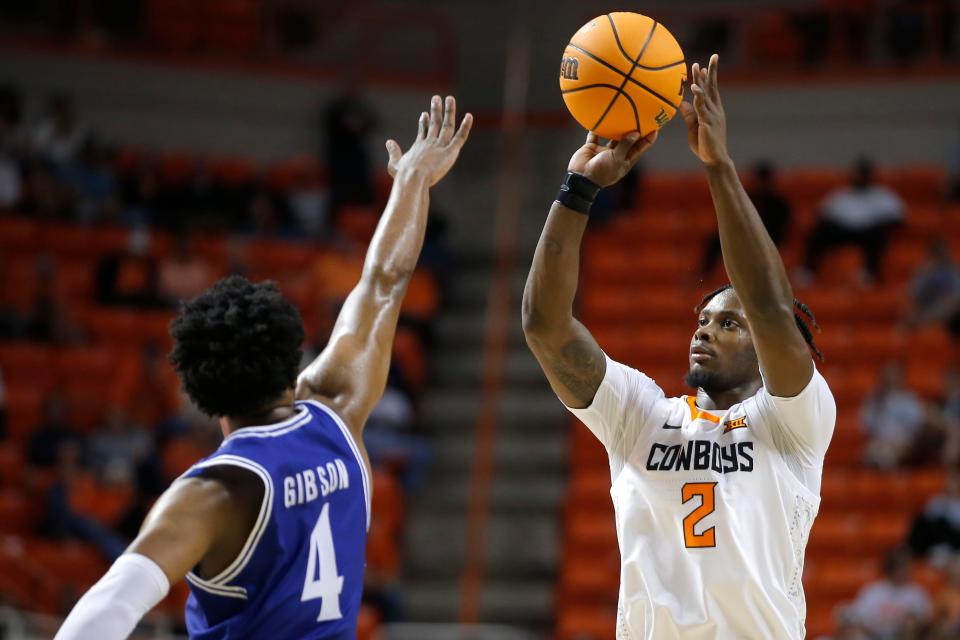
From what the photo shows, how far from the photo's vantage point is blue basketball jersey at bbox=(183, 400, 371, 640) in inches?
138

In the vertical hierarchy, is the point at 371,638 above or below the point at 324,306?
below

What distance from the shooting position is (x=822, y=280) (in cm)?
1479

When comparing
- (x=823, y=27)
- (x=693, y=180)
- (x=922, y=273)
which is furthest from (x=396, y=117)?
(x=922, y=273)

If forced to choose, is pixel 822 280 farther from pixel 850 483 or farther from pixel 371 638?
pixel 371 638

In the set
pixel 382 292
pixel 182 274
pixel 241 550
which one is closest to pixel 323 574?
pixel 241 550

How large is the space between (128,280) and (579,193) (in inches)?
432

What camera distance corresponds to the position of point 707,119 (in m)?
4.30

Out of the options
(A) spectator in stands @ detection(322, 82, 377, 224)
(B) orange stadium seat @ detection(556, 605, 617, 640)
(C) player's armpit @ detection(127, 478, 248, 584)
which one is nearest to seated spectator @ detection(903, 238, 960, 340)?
(B) orange stadium seat @ detection(556, 605, 617, 640)

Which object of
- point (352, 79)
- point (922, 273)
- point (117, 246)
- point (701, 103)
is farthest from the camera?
point (352, 79)

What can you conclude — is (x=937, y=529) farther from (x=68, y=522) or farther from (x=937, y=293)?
(x=68, y=522)

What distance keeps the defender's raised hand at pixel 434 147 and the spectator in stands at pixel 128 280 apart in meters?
10.1

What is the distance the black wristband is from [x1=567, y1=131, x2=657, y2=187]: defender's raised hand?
0.02 metres

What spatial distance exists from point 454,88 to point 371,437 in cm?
677

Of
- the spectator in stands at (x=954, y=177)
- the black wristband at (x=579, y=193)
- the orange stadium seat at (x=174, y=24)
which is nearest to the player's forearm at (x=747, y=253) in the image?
the black wristband at (x=579, y=193)
